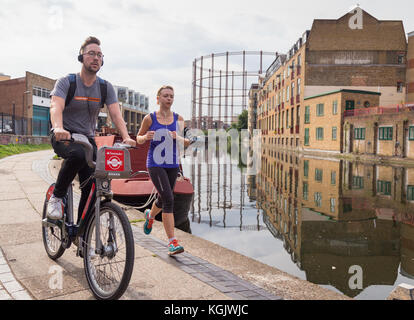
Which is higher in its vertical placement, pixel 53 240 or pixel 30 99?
pixel 30 99

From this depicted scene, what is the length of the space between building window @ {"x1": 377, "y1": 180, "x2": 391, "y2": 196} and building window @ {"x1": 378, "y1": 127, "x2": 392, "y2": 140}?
13.3 m

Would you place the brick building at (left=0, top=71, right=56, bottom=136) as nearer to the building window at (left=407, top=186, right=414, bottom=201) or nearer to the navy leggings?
the building window at (left=407, top=186, right=414, bottom=201)

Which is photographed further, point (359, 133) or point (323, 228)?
point (359, 133)

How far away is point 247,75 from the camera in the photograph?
219 feet

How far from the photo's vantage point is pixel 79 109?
337cm

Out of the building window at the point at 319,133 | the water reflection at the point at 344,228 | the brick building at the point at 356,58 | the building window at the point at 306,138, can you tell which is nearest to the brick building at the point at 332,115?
the building window at the point at 319,133

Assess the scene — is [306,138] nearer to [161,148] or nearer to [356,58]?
[356,58]

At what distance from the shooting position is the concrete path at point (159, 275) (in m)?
3.03

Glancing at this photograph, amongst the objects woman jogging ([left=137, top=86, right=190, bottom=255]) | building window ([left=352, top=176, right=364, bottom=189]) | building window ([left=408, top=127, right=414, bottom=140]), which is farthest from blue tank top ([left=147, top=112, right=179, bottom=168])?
building window ([left=408, top=127, right=414, bottom=140])

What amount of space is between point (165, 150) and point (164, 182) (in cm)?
38

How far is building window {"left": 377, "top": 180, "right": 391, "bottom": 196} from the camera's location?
37.7ft

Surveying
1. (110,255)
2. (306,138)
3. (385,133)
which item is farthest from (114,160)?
(306,138)

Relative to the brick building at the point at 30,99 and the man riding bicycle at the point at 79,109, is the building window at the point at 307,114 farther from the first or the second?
the man riding bicycle at the point at 79,109

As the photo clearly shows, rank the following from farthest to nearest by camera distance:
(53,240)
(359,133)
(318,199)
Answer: (359,133) < (318,199) < (53,240)
